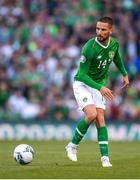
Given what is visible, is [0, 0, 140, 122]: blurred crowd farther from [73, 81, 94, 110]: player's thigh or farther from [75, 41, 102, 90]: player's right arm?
[75, 41, 102, 90]: player's right arm

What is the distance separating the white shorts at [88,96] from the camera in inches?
497

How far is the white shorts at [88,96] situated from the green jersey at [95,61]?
16cm

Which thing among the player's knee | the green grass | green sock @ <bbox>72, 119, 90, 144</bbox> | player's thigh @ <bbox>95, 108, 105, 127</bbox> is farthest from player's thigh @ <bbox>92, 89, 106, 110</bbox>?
the green grass

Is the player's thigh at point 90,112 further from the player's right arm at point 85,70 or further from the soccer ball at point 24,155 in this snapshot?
the soccer ball at point 24,155

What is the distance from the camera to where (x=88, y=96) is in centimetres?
1266

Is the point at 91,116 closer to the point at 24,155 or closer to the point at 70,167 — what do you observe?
the point at 70,167

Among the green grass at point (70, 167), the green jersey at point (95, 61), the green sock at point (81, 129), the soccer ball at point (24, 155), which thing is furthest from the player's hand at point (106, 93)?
the soccer ball at point (24, 155)

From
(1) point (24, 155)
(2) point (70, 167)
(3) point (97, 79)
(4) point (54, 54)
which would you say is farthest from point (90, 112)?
(4) point (54, 54)

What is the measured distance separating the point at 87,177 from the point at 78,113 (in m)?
12.0

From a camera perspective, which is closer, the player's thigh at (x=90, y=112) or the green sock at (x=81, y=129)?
the player's thigh at (x=90, y=112)

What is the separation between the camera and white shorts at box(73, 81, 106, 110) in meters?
12.6

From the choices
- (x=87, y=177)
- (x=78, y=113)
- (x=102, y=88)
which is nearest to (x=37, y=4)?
(x=78, y=113)

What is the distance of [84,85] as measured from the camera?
506 inches

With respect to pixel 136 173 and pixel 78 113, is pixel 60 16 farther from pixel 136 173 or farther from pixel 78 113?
pixel 136 173
